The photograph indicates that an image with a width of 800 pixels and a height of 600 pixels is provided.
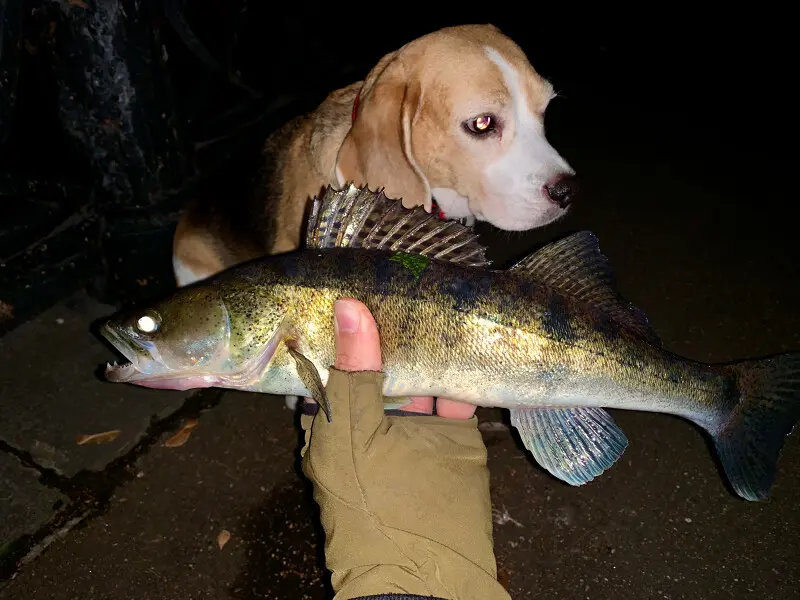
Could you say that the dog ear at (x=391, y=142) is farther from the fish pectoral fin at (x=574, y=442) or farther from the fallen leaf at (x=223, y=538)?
the fallen leaf at (x=223, y=538)

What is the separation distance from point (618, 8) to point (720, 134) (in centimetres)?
551

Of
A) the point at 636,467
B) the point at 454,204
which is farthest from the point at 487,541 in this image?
the point at 454,204

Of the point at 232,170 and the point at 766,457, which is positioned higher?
the point at 232,170

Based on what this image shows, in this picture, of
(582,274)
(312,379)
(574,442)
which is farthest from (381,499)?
(582,274)

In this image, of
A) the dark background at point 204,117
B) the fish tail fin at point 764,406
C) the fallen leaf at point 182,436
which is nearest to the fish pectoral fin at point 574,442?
the fish tail fin at point 764,406

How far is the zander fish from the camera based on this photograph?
6.60 ft

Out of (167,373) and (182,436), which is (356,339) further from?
(182,436)

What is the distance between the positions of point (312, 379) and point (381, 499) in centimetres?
46

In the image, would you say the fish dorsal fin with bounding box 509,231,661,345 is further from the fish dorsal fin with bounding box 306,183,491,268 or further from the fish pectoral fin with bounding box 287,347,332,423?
A: the fish pectoral fin with bounding box 287,347,332,423

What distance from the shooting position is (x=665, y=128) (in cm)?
654

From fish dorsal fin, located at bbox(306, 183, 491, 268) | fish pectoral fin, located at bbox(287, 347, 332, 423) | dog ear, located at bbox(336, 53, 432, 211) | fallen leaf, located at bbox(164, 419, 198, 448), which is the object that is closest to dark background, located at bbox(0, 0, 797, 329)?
dog ear, located at bbox(336, 53, 432, 211)

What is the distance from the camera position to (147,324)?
6.64 feet

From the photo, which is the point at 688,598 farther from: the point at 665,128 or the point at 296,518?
the point at 665,128

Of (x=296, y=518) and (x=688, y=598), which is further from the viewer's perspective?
(x=296, y=518)
